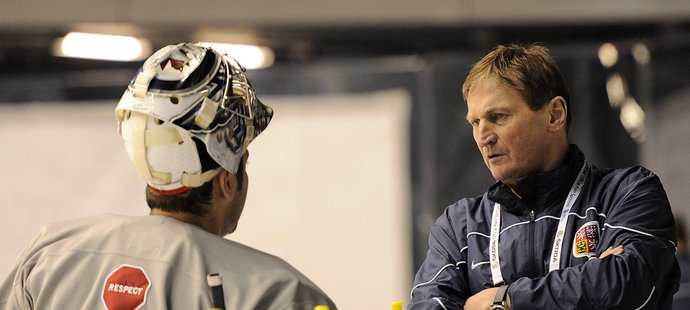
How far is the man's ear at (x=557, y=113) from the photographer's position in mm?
2934

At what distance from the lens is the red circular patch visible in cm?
251

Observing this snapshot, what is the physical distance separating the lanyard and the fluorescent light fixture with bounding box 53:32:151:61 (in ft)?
15.7

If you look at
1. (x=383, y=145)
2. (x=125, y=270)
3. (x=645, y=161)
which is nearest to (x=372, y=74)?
(x=383, y=145)

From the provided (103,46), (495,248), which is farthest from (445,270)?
(103,46)

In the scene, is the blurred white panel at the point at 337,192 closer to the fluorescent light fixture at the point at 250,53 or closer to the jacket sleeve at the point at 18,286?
the fluorescent light fixture at the point at 250,53

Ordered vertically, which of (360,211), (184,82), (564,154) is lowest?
(360,211)

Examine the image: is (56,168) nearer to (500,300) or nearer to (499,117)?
(499,117)

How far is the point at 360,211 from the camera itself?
6.79 metres

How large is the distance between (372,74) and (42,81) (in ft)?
6.49

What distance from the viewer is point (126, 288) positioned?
2518 millimetres

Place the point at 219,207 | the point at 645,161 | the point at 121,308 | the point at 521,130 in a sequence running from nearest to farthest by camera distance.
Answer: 1. the point at 121,308
2. the point at 219,207
3. the point at 521,130
4. the point at 645,161

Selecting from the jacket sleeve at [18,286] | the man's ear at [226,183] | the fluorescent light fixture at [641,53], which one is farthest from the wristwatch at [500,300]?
the fluorescent light fixture at [641,53]

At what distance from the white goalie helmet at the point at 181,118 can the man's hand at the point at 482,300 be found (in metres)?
0.65

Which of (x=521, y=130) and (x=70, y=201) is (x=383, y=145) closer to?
(x=70, y=201)
